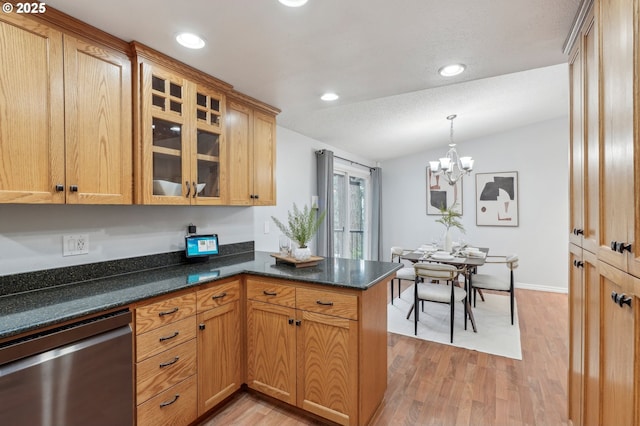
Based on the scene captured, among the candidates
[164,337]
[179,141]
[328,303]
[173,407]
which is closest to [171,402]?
[173,407]

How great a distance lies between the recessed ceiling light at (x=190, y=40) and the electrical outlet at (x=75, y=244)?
1285 millimetres

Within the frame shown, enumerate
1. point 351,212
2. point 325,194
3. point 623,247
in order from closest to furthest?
point 623,247 → point 325,194 → point 351,212

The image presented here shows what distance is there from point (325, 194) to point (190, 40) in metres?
2.58

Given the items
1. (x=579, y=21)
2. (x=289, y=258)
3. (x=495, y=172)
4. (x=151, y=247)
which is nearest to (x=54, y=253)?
(x=151, y=247)

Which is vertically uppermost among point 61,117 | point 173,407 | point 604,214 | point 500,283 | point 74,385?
point 61,117

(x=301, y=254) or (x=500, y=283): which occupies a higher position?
(x=301, y=254)

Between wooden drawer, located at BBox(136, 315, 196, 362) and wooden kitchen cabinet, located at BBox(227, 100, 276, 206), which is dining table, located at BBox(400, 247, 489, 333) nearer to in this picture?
wooden kitchen cabinet, located at BBox(227, 100, 276, 206)

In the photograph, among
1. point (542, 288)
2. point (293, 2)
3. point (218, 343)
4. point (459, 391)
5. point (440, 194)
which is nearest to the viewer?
point (293, 2)

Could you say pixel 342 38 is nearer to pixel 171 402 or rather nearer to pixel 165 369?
pixel 165 369

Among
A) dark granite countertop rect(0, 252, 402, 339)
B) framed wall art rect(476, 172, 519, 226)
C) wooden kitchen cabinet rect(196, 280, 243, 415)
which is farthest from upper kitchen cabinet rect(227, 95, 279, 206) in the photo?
framed wall art rect(476, 172, 519, 226)

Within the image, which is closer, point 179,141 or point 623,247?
point 623,247

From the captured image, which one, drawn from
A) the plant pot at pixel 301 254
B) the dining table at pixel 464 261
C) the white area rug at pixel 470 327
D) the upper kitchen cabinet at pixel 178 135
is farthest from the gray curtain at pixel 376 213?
the upper kitchen cabinet at pixel 178 135

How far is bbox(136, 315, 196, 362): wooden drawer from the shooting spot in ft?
5.08

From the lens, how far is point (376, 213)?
6051 millimetres
